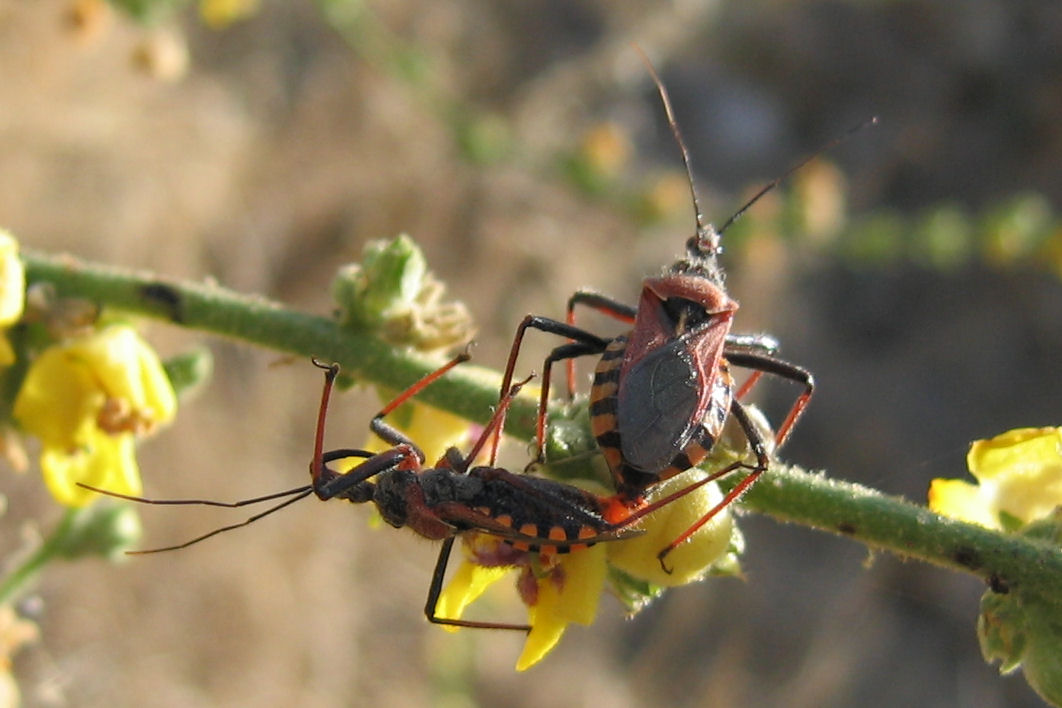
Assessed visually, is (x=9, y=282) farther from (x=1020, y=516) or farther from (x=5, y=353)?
(x=1020, y=516)

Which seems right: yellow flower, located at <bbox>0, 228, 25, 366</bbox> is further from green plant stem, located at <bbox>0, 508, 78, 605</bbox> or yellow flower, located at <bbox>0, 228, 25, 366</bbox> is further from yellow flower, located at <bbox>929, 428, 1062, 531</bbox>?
yellow flower, located at <bbox>929, 428, 1062, 531</bbox>

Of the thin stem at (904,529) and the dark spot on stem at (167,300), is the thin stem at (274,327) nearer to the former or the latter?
the dark spot on stem at (167,300)

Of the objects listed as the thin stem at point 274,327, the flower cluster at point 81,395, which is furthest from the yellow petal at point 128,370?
the thin stem at point 274,327

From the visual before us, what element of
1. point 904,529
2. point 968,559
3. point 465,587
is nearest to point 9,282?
point 465,587

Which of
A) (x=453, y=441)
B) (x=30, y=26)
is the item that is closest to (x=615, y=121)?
(x=30, y=26)

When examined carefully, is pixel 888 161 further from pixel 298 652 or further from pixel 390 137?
pixel 298 652
